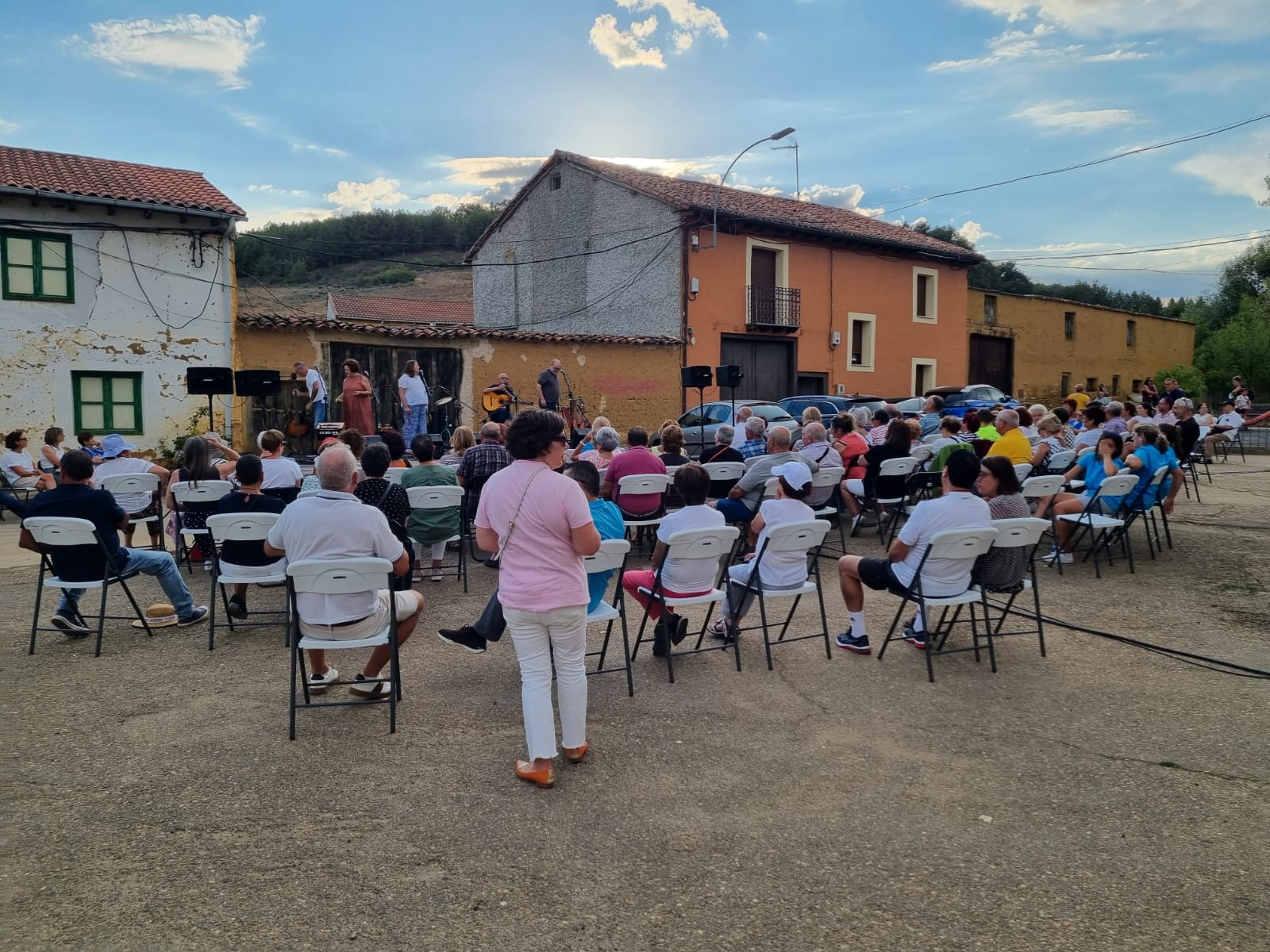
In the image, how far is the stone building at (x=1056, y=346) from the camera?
29.6 metres

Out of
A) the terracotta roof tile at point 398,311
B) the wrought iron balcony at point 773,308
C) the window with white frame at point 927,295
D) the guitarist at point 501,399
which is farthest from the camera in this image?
the terracotta roof tile at point 398,311

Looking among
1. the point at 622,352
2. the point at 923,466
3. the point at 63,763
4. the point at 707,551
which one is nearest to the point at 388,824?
the point at 63,763

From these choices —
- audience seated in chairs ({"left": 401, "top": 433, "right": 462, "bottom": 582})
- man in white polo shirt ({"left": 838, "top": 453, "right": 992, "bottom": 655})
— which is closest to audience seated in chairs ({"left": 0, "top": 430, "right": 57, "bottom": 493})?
audience seated in chairs ({"left": 401, "top": 433, "right": 462, "bottom": 582})

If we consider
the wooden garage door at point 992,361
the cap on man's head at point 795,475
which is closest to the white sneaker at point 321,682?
the cap on man's head at point 795,475

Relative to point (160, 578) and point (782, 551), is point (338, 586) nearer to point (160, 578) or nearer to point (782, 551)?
point (782, 551)

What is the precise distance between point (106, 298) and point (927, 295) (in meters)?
22.2

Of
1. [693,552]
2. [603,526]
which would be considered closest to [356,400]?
[603,526]

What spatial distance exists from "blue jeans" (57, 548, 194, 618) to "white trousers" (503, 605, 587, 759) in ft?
10.9

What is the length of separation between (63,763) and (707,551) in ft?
10.0

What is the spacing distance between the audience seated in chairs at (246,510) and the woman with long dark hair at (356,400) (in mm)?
7409

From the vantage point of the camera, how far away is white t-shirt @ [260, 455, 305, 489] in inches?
274

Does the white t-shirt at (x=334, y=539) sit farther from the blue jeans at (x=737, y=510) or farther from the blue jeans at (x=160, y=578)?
the blue jeans at (x=737, y=510)

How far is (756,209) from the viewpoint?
22.9 m

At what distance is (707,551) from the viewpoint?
4570 mm
